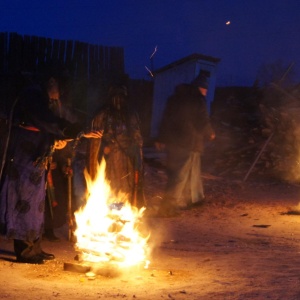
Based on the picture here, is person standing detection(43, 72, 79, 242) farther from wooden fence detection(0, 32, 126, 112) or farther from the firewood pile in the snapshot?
the firewood pile

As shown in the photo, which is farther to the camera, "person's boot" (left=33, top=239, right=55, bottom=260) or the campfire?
"person's boot" (left=33, top=239, right=55, bottom=260)

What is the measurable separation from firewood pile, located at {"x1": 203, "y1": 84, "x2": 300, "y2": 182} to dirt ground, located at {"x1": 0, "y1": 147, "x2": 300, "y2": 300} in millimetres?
4500

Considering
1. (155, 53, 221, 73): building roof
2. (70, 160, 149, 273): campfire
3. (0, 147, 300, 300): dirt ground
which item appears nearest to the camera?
(0, 147, 300, 300): dirt ground

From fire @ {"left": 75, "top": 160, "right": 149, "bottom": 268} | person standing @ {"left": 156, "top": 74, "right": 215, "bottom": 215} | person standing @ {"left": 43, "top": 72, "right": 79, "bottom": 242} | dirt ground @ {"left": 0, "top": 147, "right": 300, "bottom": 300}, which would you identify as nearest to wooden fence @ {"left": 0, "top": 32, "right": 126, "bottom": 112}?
person standing @ {"left": 156, "top": 74, "right": 215, "bottom": 215}

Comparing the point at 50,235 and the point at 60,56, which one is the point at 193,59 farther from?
the point at 50,235

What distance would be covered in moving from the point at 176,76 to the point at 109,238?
44.6 feet

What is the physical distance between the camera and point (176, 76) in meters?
18.7

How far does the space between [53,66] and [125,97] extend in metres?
1.80

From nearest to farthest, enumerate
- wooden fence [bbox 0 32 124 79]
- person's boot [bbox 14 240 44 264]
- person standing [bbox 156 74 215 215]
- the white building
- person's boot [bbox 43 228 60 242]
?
person's boot [bbox 14 240 44 264]
person's boot [bbox 43 228 60 242]
person standing [bbox 156 74 215 215]
wooden fence [bbox 0 32 124 79]
the white building

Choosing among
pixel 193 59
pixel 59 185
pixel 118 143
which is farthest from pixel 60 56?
pixel 59 185

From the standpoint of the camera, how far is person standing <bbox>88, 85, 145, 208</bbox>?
758cm

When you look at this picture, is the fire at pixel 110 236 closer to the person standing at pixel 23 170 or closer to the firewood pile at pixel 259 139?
the person standing at pixel 23 170

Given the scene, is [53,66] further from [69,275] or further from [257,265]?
[257,265]

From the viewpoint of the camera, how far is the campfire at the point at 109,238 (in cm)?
543
